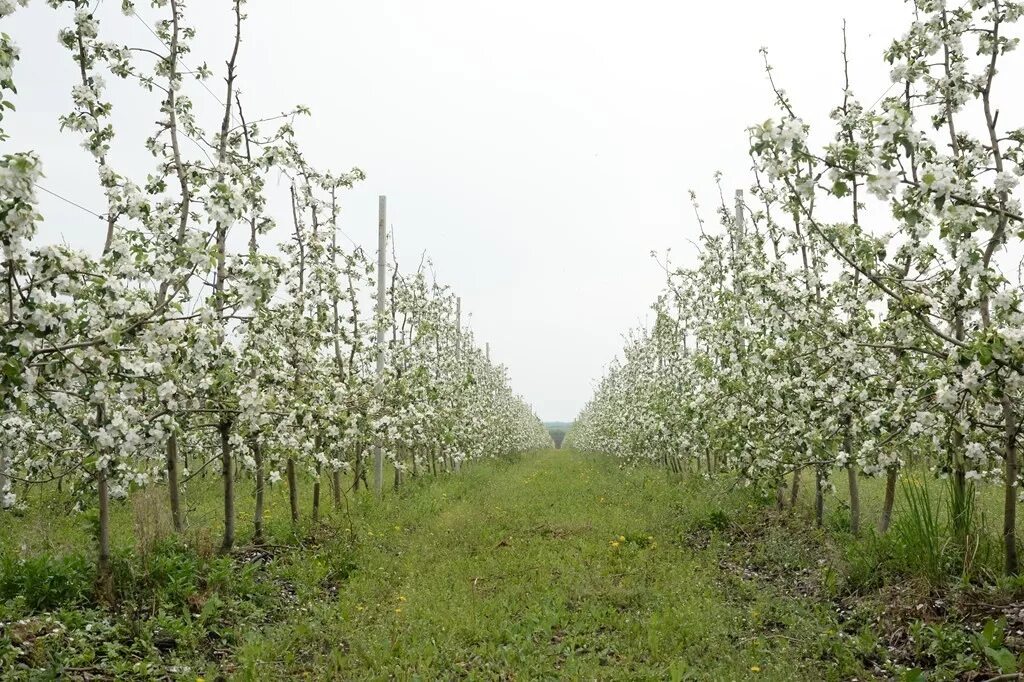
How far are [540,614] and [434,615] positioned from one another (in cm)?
122

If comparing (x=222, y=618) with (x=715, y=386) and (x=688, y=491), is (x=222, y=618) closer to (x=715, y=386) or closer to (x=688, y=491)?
(x=715, y=386)

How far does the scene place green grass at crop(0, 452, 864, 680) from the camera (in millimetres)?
6473

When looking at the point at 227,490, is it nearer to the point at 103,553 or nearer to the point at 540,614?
the point at 103,553

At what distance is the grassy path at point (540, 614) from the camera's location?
664 centimetres

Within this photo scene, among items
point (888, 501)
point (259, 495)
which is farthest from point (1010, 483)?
point (259, 495)

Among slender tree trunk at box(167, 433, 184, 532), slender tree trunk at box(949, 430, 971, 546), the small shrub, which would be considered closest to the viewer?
the small shrub

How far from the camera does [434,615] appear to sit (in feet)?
26.2

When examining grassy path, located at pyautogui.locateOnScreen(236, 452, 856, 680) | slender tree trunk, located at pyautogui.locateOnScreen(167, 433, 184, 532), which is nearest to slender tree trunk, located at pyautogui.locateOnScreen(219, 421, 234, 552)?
slender tree trunk, located at pyautogui.locateOnScreen(167, 433, 184, 532)

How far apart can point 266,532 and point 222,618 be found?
3.78 metres

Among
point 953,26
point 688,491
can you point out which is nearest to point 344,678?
point 953,26

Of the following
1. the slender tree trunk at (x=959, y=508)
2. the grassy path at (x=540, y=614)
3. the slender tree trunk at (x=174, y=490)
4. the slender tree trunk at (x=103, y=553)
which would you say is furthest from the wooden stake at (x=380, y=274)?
the slender tree trunk at (x=959, y=508)

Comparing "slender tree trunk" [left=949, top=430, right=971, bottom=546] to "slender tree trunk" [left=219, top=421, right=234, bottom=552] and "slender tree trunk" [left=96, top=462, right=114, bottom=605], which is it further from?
"slender tree trunk" [left=96, top=462, right=114, bottom=605]

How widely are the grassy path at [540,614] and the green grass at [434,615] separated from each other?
2 cm

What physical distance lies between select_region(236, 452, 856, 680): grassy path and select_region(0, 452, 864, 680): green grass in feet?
0.08
